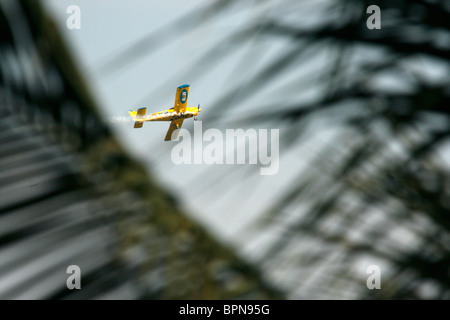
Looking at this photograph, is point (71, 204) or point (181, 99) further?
point (181, 99)

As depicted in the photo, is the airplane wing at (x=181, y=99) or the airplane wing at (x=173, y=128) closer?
the airplane wing at (x=173, y=128)

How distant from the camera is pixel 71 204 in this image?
0.40m

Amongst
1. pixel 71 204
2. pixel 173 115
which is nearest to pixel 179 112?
pixel 173 115

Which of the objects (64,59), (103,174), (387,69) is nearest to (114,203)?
(103,174)

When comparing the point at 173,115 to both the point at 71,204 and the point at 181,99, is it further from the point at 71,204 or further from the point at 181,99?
the point at 71,204

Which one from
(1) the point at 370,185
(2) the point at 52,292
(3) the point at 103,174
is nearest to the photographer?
(2) the point at 52,292

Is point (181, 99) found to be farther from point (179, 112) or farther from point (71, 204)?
point (71, 204)

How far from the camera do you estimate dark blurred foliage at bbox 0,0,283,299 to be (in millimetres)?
351

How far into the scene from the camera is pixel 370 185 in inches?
25.5

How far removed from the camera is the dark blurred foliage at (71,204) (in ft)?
1.15

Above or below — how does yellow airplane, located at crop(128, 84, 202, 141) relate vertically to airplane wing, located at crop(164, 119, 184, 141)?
above

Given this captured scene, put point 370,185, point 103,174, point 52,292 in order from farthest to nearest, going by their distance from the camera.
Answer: point 370,185
point 103,174
point 52,292
